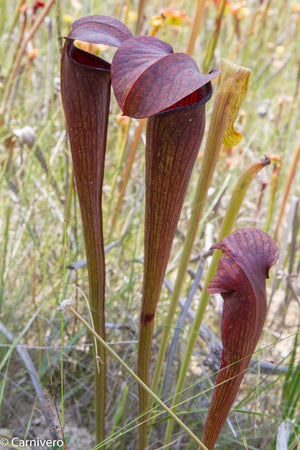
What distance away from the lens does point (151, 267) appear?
0.67 m

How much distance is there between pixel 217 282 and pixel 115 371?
75 cm

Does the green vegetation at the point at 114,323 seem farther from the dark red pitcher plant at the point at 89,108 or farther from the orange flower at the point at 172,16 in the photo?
the dark red pitcher plant at the point at 89,108

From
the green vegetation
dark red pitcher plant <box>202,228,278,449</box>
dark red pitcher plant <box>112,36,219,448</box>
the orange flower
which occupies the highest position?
the orange flower

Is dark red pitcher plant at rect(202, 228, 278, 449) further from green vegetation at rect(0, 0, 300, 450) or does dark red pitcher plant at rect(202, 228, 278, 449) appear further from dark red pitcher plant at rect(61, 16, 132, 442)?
dark red pitcher plant at rect(61, 16, 132, 442)

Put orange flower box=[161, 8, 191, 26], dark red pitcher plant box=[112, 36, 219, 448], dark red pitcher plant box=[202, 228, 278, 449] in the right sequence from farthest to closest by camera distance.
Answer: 1. orange flower box=[161, 8, 191, 26]
2. dark red pitcher plant box=[202, 228, 278, 449]
3. dark red pitcher plant box=[112, 36, 219, 448]

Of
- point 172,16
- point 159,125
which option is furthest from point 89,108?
point 172,16

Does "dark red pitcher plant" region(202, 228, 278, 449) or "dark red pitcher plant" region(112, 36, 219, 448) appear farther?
"dark red pitcher plant" region(202, 228, 278, 449)

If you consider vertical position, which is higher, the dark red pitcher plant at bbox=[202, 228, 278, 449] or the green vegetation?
the dark red pitcher plant at bbox=[202, 228, 278, 449]

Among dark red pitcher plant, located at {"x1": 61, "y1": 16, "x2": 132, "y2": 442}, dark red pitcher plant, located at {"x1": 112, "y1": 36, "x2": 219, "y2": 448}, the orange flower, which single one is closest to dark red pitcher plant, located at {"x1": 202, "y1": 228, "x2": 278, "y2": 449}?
dark red pitcher plant, located at {"x1": 112, "y1": 36, "x2": 219, "y2": 448}

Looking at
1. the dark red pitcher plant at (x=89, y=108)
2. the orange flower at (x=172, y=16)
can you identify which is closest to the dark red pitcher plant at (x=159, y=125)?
the dark red pitcher plant at (x=89, y=108)

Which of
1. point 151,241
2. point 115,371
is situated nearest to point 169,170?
point 151,241

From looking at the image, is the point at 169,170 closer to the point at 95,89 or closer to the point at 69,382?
the point at 95,89

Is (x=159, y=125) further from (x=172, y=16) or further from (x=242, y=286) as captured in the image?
(x=172, y=16)

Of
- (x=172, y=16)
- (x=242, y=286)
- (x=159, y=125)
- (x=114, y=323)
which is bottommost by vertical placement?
(x=114, y=323)
